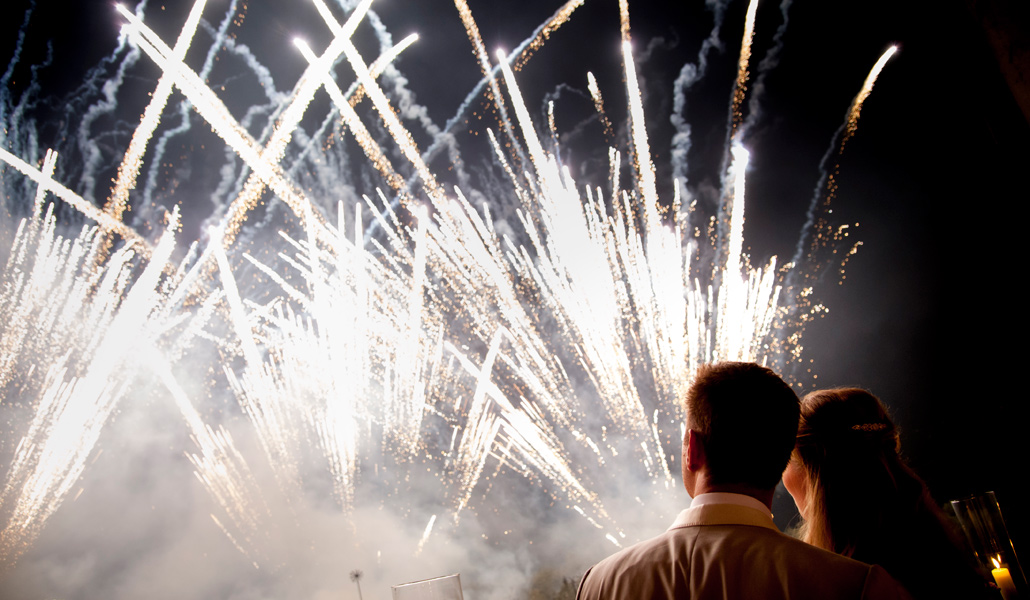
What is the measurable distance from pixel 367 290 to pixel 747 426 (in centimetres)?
1035

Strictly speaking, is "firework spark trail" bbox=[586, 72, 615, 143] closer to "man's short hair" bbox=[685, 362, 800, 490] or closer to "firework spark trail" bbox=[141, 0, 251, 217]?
"firework spark trail" bbox=[141, 0, 251, 217]

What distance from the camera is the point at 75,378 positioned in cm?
1198

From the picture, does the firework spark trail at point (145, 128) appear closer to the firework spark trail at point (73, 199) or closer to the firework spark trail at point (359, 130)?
the firework spark trail at point (73, 199)

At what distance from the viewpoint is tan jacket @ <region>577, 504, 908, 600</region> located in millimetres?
1027

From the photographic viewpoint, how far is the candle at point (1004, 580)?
2.35 metres

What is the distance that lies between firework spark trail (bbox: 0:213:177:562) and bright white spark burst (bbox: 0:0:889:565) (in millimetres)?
41

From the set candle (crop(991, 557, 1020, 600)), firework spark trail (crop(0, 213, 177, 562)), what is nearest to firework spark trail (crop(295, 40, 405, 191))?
firework spark trail (crop(0, 213, 177, 562))

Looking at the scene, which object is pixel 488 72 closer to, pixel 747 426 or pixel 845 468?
pixel 845 468

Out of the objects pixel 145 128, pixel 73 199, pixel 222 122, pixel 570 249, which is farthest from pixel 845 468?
pixel 73 199

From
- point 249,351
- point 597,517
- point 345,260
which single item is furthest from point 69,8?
point 597,517

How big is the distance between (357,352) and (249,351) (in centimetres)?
334

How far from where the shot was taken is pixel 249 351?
43.0 feet

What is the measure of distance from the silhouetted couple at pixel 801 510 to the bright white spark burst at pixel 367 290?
8.06 m

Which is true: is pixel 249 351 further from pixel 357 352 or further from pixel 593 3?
pixel 593 3
